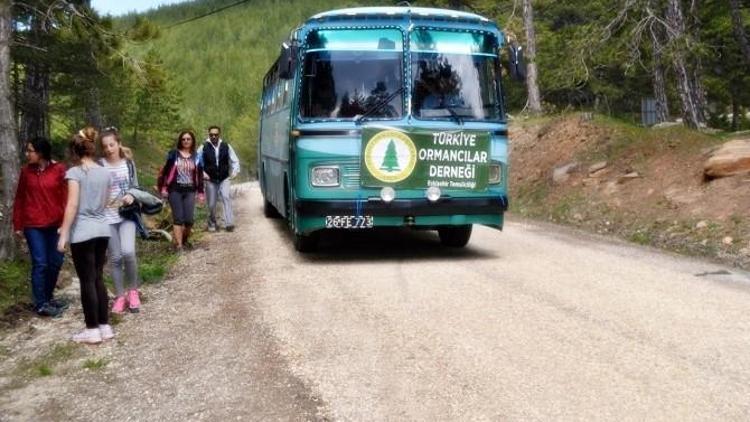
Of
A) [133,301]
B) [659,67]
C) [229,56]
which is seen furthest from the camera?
[229,56]

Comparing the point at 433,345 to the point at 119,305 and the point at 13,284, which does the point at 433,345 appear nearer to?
the point at 119,305

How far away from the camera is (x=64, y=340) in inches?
253

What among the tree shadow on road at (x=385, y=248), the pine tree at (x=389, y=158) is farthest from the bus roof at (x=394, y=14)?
the tree shadow on road at (x=385, y=248)

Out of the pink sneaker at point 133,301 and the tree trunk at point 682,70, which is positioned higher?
the tree trunk at point 682,70

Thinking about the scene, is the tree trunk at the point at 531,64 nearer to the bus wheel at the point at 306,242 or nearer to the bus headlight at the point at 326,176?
the bus wheel at the point at 306,242

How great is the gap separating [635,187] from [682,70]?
8.74ft

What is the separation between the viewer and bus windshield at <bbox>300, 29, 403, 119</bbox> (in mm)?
9477

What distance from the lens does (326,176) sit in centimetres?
940

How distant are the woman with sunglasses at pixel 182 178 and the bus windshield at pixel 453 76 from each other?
352 centimetres

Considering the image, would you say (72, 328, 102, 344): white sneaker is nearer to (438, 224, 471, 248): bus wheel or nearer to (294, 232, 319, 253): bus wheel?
(294, 232, 319, 253): bus wheel

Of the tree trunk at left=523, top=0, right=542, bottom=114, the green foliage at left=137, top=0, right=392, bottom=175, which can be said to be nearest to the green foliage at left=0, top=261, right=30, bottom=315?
the tree trunk at left=523, top=0, right=542, bottom=114

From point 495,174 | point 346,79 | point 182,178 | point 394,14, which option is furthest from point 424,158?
point 182,178

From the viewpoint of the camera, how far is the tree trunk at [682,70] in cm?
1388

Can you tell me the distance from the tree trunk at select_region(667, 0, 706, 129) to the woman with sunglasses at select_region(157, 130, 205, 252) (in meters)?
8.84
